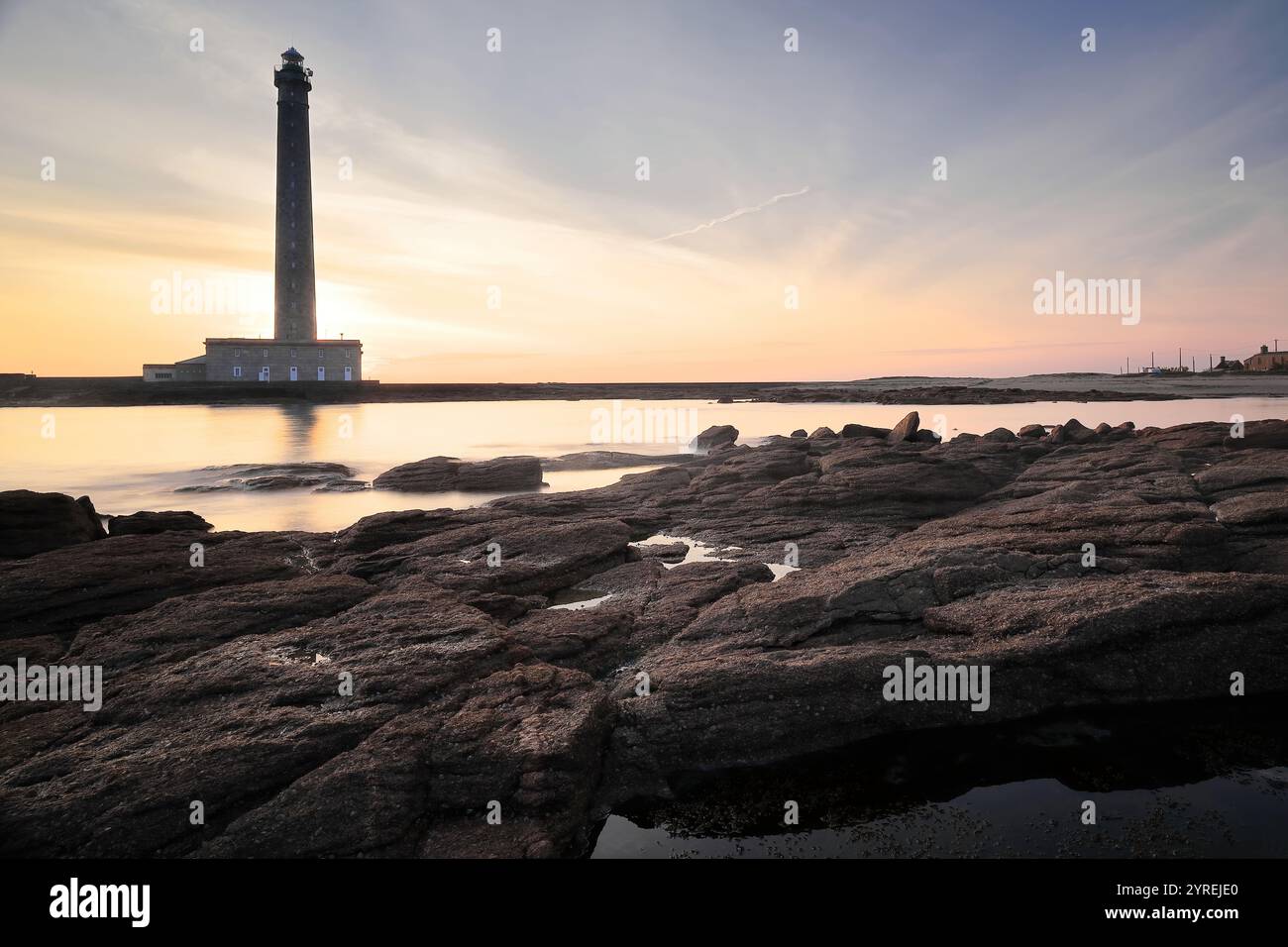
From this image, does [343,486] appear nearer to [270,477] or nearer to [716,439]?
[270,477]

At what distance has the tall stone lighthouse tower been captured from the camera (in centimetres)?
9925

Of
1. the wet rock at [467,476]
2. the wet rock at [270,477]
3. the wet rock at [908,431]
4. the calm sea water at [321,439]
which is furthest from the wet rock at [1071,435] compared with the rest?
the wet rock at [270,477]

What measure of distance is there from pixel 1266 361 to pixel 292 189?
212 metres

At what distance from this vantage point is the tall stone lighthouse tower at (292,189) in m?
99.2

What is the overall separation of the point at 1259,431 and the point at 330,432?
2655 inches

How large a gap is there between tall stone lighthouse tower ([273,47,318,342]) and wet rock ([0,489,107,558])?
95898 mm

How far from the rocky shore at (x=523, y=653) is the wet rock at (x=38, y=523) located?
59 millimetres

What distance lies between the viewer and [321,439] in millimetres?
63500

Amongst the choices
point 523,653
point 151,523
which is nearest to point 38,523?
point 151,523
